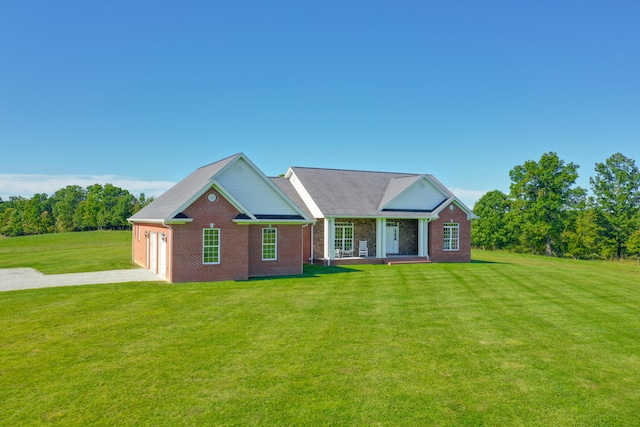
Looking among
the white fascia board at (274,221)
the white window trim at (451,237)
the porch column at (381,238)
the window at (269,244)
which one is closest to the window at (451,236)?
the white window trim at (451,237)

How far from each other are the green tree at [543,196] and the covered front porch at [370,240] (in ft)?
85.6

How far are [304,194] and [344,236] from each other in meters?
4.16

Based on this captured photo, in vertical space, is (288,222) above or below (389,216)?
below

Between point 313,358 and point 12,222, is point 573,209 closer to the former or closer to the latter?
point 313,358

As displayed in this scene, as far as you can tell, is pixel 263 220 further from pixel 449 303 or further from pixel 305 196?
pixel 449 303

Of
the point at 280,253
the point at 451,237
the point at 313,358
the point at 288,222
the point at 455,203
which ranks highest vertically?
the point at 455,203

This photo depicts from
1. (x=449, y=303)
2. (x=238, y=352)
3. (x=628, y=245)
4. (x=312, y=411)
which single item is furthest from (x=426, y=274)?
(x=628, y=245)

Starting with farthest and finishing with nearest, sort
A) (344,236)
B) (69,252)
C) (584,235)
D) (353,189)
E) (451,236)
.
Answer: (584,235) < (69,252) < (353,189) < (451,236) < (344,236)

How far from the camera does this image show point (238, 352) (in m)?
9.65

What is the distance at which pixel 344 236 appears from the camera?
2869 cm

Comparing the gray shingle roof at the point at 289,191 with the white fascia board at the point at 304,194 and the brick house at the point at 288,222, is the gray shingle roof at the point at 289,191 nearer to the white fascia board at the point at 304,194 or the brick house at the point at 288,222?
the brick house at the point at 288,222

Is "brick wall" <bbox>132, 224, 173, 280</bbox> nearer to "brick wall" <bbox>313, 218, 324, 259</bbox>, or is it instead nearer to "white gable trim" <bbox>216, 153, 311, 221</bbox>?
"white gable trim" <bbox>216, 153, 311, 221</bbox>

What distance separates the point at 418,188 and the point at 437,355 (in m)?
21.8

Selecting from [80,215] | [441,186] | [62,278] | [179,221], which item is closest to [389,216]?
[441,186]
